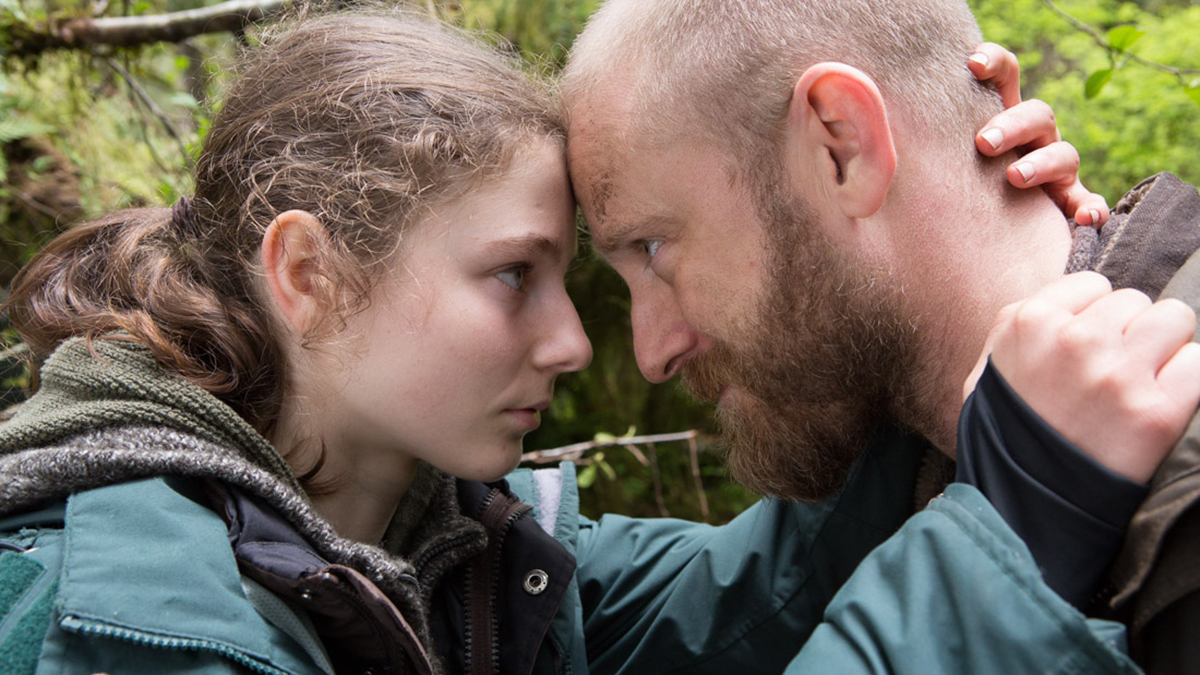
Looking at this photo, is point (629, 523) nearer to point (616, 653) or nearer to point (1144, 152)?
point (616, 653)

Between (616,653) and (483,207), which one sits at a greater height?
(483,207)

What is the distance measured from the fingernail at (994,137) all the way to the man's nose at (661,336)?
0.78 meters

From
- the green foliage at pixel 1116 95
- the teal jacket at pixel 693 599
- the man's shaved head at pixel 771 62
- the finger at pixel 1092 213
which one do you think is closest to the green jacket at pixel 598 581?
the teal jacket at pixel 693 599

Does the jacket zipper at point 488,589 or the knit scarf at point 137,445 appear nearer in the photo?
the knit scarf at point 137,445

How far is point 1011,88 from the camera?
2.15 m

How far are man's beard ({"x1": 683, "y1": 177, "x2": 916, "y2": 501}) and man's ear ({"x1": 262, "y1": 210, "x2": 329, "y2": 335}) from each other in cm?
91

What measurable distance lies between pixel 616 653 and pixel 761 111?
1.46m

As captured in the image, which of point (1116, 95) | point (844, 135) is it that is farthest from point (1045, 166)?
point (1116, 95)

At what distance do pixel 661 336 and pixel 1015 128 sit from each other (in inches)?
36.4

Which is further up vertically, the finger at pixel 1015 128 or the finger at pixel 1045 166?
the finger at pixel 1015 128

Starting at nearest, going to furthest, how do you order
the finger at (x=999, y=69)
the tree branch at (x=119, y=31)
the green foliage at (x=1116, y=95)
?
1. the finger at (x=999, y=69)
2. the tree branch at (x=119, y=31)
3. the green foliage at (x=1116, y=95)

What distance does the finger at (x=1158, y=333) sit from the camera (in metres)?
1.30

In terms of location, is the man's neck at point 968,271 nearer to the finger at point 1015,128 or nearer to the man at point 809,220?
the man at point 809,220

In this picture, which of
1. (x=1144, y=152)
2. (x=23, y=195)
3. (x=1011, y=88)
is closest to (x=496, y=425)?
(x=1011, y=88)
